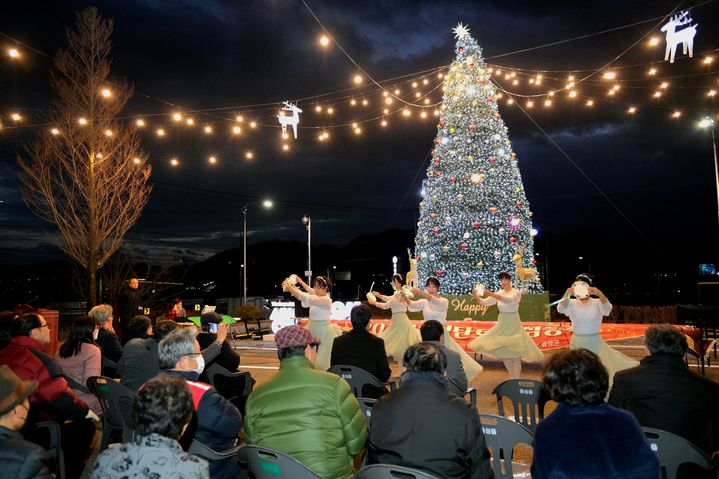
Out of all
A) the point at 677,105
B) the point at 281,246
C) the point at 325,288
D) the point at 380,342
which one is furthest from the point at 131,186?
the point at 281,246

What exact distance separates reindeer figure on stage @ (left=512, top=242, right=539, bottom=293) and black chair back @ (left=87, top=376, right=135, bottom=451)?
11.0 metres

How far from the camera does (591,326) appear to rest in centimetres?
653

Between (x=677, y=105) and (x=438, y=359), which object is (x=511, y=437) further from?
(x=677, y=105)

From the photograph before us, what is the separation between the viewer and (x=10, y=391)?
250 centimetres

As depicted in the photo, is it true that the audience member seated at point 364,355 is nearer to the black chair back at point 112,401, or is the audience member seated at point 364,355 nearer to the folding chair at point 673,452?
the black chair back at point 112,401

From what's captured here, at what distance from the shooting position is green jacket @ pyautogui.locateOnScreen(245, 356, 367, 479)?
3016 mm

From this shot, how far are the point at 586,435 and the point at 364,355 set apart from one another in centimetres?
336

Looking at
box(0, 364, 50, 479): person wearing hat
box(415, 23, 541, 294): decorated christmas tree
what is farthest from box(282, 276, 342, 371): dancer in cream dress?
box(415, 23, 541, 294): decorated christmas tree

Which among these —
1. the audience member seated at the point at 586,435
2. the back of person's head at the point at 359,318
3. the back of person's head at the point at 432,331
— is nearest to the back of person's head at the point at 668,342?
the audience member seated at the point at 586,435

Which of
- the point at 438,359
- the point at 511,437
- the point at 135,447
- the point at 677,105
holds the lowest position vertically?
the point at 511,437

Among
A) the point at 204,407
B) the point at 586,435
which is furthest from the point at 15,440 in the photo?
the point at 586,435

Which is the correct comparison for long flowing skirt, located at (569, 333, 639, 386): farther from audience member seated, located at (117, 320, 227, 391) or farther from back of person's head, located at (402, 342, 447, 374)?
audience member seated, located at (117, 320, 227, 391)

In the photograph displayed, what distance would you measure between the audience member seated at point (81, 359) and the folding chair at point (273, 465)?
11.3 ft

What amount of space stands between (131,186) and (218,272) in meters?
52.1
